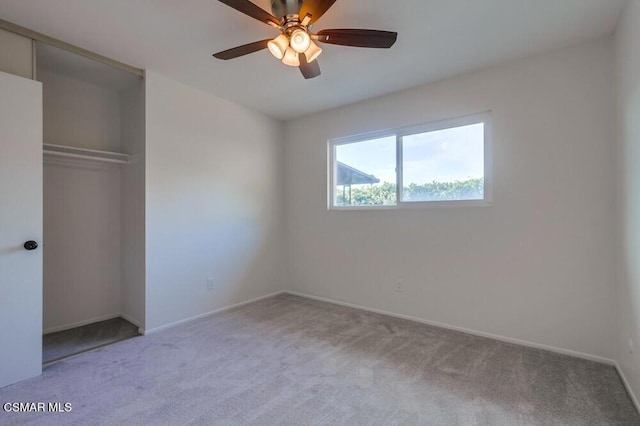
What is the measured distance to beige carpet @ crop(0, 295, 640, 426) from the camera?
1.71 meters

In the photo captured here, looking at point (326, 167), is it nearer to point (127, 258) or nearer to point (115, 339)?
point (127, 258)

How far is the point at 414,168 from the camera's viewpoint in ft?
10.8

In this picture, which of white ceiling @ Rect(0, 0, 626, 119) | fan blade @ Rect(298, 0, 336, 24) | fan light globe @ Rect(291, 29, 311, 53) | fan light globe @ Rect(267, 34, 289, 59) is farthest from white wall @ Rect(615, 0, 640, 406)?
fan light globe @ Rect(267, 34, 289, 59)

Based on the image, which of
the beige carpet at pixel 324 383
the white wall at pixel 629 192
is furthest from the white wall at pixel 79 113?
the white wall at pixel 629 192

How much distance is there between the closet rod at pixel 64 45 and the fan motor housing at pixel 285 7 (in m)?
1.76

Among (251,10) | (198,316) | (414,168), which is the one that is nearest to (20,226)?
→ (198,316)

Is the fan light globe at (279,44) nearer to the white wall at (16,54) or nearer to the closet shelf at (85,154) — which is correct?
the white wall at (16,54)

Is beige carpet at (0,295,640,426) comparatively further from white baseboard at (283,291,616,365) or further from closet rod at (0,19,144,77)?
closet rod at (0,19,144,77)

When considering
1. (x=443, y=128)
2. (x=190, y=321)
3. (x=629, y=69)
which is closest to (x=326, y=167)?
(x=443, y=128)

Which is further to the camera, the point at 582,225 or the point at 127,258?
the point at 127,258

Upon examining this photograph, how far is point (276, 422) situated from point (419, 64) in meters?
2.89

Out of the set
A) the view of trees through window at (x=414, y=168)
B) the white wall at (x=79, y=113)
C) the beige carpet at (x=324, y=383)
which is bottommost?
the beige carpet at (x=324, y=383)

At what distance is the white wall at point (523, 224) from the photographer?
2.32m

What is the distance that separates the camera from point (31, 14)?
206cm
